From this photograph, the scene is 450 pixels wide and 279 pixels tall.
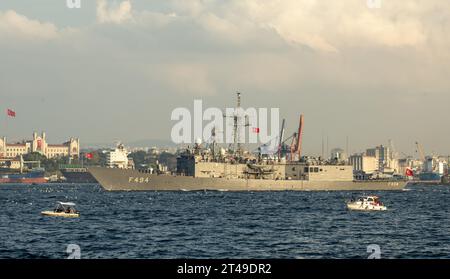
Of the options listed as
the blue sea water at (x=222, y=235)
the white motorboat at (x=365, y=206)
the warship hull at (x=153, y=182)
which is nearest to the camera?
the blue sea water at (x=222, y=235)

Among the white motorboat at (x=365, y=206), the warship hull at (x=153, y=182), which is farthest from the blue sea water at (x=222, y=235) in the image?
the warship hull at (x=153, y=182)

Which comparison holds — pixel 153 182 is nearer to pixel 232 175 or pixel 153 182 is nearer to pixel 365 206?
pixel 232 175

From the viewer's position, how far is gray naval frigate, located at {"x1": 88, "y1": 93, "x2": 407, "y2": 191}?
169 meters

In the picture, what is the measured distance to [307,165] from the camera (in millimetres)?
190250

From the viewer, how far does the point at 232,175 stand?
178 meters

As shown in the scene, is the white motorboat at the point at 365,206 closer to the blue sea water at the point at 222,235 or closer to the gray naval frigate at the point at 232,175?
the blue sea water at the point at 222,235

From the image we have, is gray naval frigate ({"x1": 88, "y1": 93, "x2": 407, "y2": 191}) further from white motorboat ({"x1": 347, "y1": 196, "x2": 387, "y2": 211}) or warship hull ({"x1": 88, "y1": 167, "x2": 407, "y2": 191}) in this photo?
white motorboat ({"x1": 347, "y1": 196, "x2": 387, "y2": 211})

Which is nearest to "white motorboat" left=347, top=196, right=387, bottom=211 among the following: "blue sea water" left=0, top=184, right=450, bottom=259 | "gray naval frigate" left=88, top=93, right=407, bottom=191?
"blue sea water" left=0, top=184, right=450, bottom=259

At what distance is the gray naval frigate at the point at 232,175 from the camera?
169 meters
